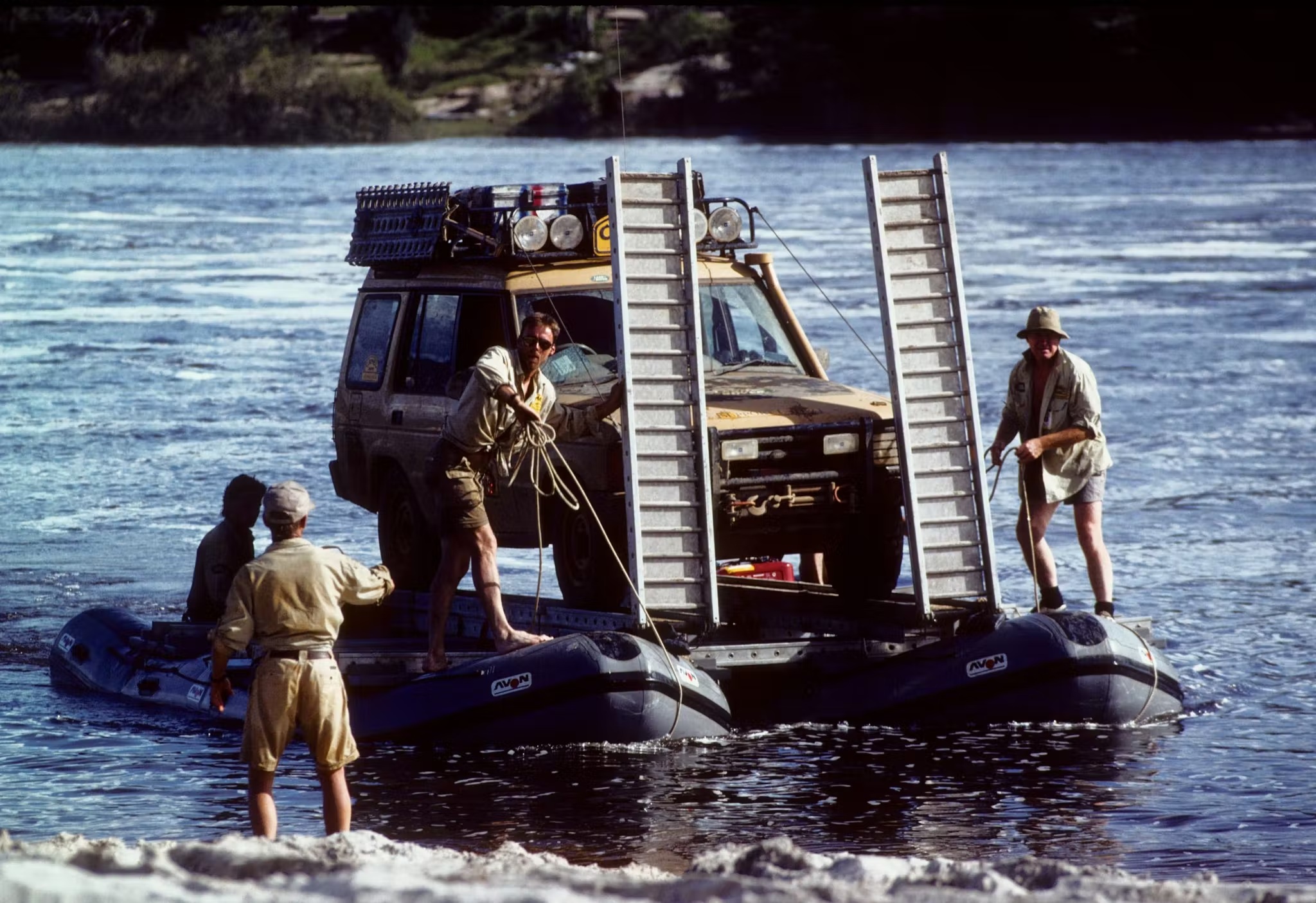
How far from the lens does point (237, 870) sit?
7797 mm

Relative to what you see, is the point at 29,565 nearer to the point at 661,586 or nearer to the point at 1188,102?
A: the point at 661,586

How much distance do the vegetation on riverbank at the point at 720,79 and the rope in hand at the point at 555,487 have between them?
88251 mm

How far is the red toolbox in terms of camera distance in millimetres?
15109

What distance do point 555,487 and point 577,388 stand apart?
38.3 inches

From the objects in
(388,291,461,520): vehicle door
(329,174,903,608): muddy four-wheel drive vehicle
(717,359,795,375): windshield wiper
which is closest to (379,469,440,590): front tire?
(329,174,903,608): muddy four-wheel drive vehicle

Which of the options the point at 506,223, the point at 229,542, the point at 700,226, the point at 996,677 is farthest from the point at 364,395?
the point at 996,677

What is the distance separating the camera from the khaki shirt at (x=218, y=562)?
13000 mm

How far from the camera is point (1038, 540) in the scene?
41.8 feet

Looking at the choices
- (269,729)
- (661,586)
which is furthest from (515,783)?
(269,729)

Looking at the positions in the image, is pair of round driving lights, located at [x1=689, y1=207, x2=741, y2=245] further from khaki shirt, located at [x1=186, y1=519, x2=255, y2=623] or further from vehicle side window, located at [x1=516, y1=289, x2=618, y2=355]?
khaki shirt, located at [x1=186, y1=519, x2=255, y2=623]

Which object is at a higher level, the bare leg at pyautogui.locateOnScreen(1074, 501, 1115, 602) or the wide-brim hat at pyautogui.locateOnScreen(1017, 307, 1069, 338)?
the wide-brim hat at pyautogui.locateOnScreen(1017, 307, 1069, 338)

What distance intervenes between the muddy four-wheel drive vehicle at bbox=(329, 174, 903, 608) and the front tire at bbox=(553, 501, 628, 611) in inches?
0.4

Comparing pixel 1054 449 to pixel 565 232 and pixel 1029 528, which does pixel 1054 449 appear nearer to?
pixel 1029 528

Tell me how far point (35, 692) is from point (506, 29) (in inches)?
4508
